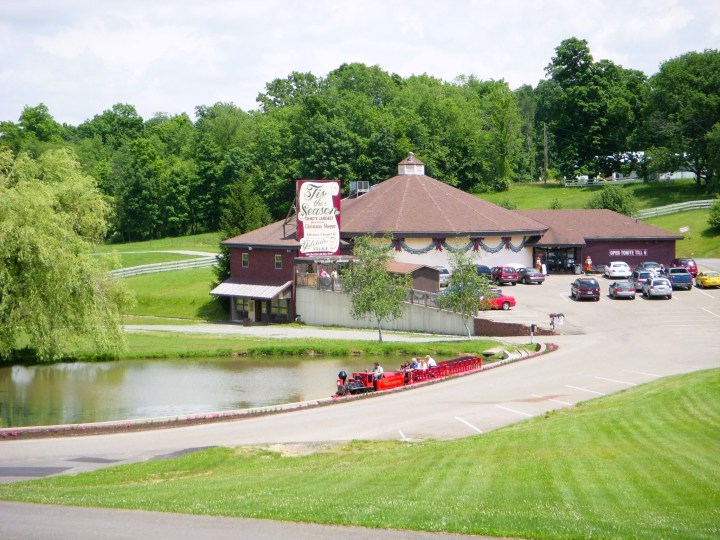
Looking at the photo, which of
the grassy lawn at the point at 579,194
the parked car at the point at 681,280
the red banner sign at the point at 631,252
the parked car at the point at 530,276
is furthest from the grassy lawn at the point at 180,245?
the parked car at the point at 681,280

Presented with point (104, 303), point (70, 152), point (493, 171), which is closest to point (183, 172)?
point (493, 171)

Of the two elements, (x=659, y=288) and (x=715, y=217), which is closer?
(x=659, y=288)

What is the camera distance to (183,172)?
133000mm

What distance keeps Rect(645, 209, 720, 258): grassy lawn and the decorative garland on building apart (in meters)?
18.8

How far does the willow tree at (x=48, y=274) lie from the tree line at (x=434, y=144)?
53.1 meters

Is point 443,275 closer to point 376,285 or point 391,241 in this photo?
point 391,241

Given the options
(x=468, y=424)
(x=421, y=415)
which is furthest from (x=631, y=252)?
(x=468, y=424)

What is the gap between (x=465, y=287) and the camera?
178 feet

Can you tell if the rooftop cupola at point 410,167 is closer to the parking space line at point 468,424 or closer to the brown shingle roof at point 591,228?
the brown shingle roof at point 591,228

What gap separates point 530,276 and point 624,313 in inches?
549

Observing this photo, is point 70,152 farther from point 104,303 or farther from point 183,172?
point 183,172

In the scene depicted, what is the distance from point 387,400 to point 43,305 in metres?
19.6

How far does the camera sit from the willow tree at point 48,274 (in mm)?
45125

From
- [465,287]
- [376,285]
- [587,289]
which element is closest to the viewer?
[465,287]
